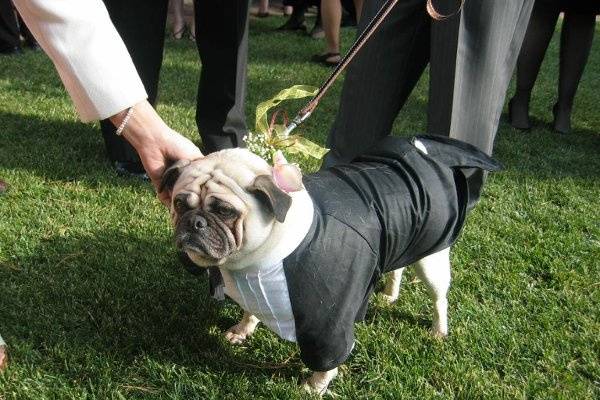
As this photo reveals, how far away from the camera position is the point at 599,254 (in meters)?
3.02

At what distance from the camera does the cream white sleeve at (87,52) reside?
1.66 m

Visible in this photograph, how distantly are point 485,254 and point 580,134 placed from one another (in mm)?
2413

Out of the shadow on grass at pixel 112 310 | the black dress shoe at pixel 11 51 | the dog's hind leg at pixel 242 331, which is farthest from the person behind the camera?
the black dress shoe at pixel 11 51

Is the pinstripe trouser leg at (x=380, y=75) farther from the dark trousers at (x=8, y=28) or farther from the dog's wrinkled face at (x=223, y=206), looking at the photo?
the dark trousers at (x=8, y=28)

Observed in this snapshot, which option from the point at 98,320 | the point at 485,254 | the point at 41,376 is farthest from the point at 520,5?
the point at 41,376

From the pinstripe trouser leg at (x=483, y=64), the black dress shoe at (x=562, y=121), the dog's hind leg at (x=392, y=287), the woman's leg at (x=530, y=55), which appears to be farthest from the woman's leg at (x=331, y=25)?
the dog's hind leg at (x=392, y=287)

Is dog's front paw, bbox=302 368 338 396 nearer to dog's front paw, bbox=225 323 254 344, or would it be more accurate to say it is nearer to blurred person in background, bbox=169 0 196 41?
dog's front paw, bbox=225 323 254 344

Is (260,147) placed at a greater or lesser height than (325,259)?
greater

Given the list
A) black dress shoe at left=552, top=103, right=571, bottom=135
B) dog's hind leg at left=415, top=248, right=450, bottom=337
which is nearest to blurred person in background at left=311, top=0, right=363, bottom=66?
black dress shoe at left=552, top=103, right=571, bottom=135

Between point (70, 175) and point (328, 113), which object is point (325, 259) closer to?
point (70, 175)

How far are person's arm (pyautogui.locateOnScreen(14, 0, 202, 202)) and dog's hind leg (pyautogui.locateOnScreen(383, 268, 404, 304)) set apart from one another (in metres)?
1.11

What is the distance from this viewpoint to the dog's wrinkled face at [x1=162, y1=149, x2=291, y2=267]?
5.60 feet

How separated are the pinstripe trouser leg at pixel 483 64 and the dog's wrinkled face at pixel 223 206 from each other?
99 centimetres

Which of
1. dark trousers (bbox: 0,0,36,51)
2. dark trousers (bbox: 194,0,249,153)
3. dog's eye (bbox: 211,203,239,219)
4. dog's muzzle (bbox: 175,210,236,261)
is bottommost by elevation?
dark trousers (bbox: 0,0,36,51)
